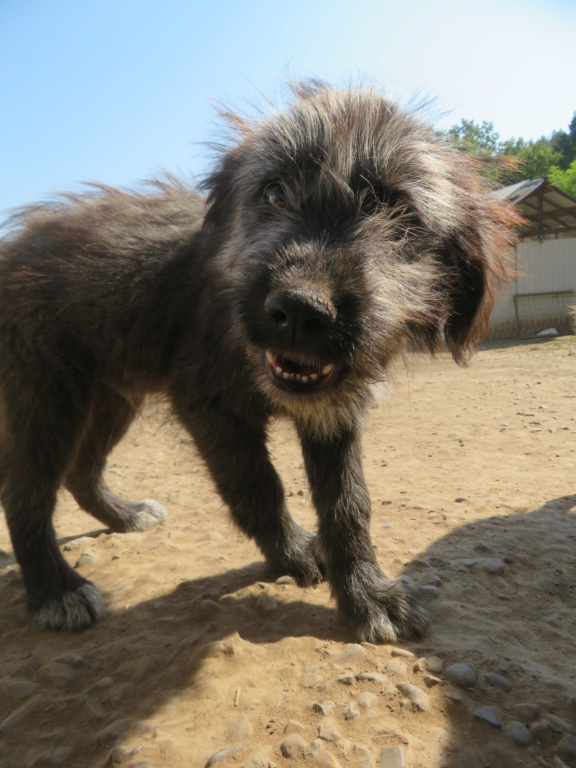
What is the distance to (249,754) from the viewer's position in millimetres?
2088

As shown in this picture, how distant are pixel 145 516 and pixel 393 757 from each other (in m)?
3.16

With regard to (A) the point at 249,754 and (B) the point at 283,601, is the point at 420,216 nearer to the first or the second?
(B) the point at 283,601

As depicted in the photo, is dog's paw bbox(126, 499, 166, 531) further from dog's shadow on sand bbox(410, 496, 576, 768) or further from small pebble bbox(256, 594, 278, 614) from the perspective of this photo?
dog's shadow on sand bbox(410, 496, 576, 768)

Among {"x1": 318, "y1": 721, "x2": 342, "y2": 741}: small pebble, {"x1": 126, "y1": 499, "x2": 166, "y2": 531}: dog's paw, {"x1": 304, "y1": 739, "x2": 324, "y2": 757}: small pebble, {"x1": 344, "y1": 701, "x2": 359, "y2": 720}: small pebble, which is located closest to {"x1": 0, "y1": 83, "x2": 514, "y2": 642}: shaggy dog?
{"x1": 344, "y1": 701, "x2": 359, "y2": 720}: small pebble

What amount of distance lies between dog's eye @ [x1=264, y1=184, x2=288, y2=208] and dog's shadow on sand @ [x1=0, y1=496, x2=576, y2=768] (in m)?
2.10

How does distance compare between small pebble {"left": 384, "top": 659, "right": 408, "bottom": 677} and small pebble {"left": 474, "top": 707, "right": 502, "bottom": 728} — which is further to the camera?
small pebble {"left": 384, "top": 659, "right": 408, "bottom": 677}

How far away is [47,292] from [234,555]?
2.10 metres

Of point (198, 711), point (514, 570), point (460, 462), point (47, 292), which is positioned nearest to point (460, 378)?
point (460, 462)

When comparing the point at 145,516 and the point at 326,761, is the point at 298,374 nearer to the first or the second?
the point at 326,761

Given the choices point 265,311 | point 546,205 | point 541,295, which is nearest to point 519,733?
point 265,311

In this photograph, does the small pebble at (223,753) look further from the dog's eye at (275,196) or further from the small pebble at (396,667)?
the dog's eye at (275,196)

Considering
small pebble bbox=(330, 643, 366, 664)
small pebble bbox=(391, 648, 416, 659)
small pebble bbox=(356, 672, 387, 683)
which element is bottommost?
small pebble bbox=(391, 648, 416, 659)

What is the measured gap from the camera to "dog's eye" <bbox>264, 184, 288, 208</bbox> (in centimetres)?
287

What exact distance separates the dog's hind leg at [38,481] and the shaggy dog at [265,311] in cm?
1
